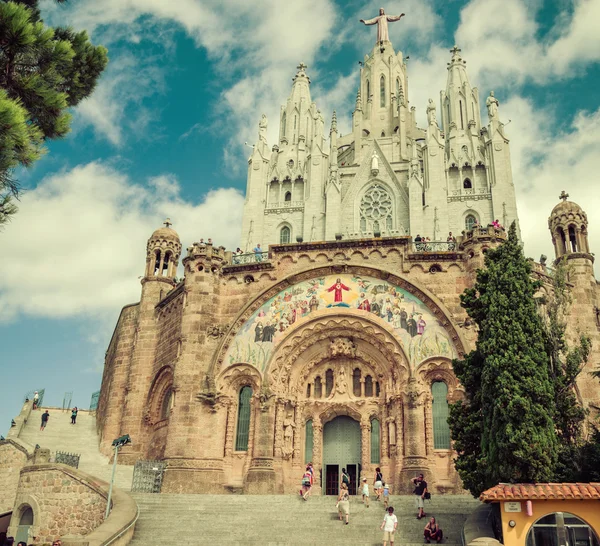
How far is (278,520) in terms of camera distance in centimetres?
1688

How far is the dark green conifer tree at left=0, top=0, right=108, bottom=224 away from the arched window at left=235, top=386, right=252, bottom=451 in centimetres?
1464

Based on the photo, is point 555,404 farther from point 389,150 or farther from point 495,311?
point 389,150

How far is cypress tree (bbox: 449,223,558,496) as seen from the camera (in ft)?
46.7

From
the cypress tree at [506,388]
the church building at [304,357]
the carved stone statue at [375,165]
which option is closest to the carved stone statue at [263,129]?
the carved stone statue at [375,165]

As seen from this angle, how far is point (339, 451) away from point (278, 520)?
22.8 ft

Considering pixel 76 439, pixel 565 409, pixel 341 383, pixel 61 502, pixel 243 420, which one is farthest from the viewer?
pixel 76 439

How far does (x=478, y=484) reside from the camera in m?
15.3

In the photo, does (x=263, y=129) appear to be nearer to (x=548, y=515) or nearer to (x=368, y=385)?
(x=368, y=385)

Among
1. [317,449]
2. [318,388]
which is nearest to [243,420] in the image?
[317,449]

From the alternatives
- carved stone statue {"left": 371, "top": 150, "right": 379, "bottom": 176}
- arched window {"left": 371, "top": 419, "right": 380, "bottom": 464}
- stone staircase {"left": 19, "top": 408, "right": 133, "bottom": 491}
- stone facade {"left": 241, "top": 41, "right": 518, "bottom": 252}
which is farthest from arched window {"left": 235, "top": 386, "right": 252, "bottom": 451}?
carved stone statue {"left": 371, "top": 150, "right": 379, "bottom": 176}

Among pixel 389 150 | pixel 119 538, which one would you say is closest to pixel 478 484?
pixel 119 538

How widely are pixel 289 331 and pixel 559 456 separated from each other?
11342 mm

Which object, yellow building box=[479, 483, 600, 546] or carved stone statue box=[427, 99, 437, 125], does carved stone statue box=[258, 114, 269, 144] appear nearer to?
carved stone statue box=[427, 99, 437, 125]

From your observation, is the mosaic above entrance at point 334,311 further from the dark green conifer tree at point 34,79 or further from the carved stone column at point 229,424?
the dark green conifer tree at point 34,79
